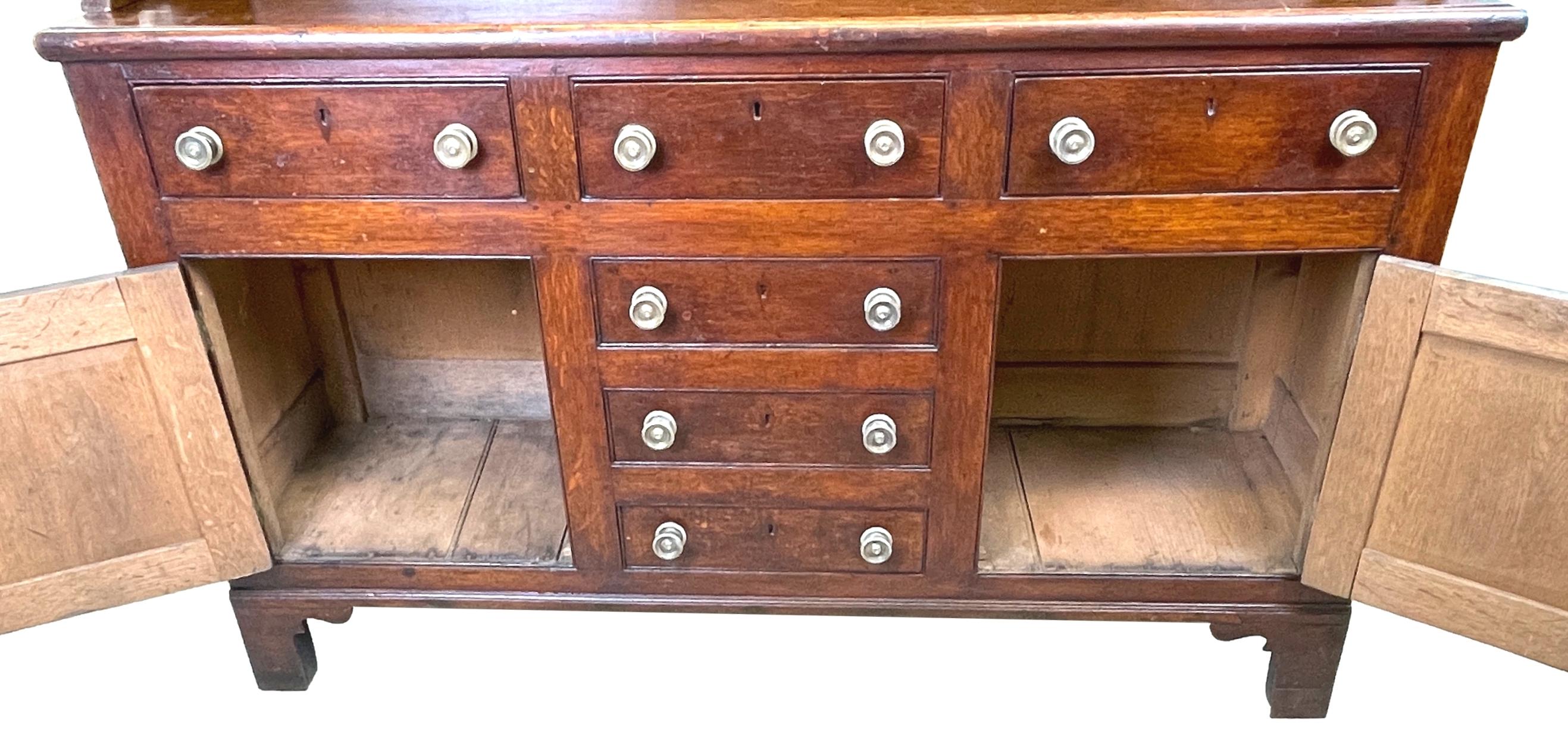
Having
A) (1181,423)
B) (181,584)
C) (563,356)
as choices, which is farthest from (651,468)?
(1181,423)

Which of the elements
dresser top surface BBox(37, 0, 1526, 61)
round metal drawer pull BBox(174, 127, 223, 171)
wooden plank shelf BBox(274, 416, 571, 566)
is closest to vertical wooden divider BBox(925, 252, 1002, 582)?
dresser top surface BBox(37, 0, 1526, 61)

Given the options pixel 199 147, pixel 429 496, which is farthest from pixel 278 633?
pixel 199 147

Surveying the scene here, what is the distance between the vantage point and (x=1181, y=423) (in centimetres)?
231

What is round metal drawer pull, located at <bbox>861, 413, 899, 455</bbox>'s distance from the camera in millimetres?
1736

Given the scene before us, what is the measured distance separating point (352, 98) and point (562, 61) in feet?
0.98

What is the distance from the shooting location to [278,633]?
201 centimetres

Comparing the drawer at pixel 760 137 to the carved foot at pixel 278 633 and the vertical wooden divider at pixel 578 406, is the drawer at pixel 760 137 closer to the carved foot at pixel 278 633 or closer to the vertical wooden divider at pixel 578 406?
the vertical wooden divider at pixel 578 406

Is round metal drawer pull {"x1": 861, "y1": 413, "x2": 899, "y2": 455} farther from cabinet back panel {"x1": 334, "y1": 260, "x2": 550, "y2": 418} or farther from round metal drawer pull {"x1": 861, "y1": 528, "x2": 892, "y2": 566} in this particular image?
cabinet back panel {"x1": 334, "y1": 260, "x2": 550, "y2": 418}

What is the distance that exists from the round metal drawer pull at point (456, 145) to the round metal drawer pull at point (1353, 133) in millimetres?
1139

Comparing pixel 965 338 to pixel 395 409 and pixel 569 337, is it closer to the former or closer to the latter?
pixel 569 337

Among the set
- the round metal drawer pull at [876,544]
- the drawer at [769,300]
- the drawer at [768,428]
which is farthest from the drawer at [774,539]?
the drawer at [769,300]

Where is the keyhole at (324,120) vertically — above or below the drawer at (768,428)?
above

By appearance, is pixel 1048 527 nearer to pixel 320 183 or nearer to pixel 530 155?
pixel 530 155

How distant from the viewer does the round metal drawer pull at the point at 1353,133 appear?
1.47m
